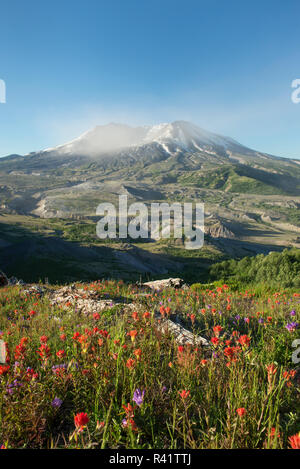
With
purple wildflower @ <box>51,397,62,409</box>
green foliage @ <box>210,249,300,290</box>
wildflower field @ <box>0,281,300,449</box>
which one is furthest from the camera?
green foliage @ <box>210,249,300,290</box>

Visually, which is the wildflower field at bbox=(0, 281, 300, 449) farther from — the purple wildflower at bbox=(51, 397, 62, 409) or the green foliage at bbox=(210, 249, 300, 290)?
the green foliage at bbox=(210, 249, 300, 290)

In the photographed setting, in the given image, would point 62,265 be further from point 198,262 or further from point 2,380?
point 2,380

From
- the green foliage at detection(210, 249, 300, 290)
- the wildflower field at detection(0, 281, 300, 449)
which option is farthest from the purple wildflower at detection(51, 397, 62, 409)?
the green foliage at detection(210, 249, 300, 290)

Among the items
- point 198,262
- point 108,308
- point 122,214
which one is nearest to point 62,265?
point 198,262

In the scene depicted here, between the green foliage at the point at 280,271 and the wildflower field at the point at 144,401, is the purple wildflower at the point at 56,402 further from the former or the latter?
the green foliage at the point at 280,271

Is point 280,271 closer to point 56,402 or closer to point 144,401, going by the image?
point 144,401

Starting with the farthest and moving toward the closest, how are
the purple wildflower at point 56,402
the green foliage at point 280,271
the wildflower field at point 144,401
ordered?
the green foliage at point 280,271 < the purple wildflower at point 56,402 < the wildflower field at point 144,401

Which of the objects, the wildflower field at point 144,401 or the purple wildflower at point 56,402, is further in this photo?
the purple wildflower at point 56,402

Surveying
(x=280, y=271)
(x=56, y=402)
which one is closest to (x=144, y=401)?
(x=56, y=402)

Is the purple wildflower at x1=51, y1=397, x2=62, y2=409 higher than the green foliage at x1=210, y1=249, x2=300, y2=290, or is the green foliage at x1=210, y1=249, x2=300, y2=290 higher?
the purple wildflower at x1=51, y1=397, x2=62, y2=409

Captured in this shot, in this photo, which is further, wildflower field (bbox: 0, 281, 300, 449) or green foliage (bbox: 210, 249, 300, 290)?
green foliage (bbox: 210, 249, 300, 290)

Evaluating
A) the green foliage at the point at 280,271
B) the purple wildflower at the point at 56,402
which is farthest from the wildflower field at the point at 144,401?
the green foliage at the point at 280,271
